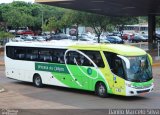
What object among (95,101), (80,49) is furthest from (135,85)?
(80,49)

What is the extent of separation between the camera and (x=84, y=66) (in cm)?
1922

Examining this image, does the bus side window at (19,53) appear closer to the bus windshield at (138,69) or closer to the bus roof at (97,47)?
the bus roof at (97,47)

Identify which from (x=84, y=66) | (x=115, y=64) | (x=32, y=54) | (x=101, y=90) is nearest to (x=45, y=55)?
(x=32, y=54)

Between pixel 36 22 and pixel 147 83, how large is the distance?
84.4 meters

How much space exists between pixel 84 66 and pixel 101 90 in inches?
60.7

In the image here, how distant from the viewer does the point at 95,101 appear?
17266 millimetres

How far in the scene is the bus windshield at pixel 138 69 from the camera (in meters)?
17.4

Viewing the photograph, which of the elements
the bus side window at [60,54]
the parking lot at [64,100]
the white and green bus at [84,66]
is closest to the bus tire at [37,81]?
the white and green bus at [84,66]

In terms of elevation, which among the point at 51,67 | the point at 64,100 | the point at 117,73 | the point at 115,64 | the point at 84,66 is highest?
the point at 115,64

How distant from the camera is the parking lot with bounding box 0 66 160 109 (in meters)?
16.0

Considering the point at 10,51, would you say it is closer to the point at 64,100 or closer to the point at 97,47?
the point at 97,47

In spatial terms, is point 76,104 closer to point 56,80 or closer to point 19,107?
point 19,107

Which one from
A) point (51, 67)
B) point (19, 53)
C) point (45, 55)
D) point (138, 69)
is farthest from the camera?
point (19, 53)

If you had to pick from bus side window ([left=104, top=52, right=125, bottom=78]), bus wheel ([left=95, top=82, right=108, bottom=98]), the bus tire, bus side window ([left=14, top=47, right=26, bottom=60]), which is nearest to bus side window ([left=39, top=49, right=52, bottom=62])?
the bus tire
